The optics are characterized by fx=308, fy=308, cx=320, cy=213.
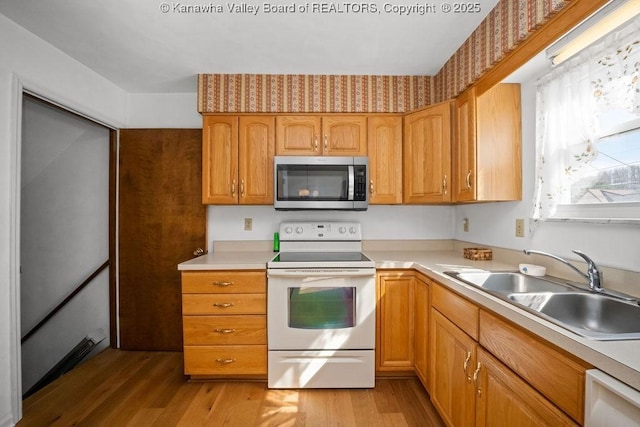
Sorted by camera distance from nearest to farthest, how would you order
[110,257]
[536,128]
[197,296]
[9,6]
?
[9,6] → [536,128] → [197,296] → [110,257]

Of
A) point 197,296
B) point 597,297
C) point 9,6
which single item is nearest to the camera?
point 597,297

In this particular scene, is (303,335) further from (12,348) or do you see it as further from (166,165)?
(166,165)

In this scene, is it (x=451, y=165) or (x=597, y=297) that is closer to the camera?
(x=597, y=297)

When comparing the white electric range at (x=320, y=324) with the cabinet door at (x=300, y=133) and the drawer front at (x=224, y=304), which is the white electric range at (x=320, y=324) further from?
the cabinet door at (x=300, y=133)

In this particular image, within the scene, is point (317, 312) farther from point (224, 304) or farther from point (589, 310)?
point (589, 310)

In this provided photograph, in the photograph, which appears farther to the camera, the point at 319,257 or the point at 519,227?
the point at 319,257

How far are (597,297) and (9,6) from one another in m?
A: 3.14

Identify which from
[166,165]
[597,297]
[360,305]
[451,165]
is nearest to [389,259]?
[360,305]

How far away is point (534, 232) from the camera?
180 cm

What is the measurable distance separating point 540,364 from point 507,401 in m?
0.25

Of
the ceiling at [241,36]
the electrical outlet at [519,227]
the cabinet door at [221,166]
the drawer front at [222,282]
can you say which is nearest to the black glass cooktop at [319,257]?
the drawer front at [222,282]

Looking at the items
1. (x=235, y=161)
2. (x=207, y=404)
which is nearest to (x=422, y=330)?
(x=207, y=404)

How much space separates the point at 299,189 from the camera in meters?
2.33

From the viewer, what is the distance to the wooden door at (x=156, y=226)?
2635mm
